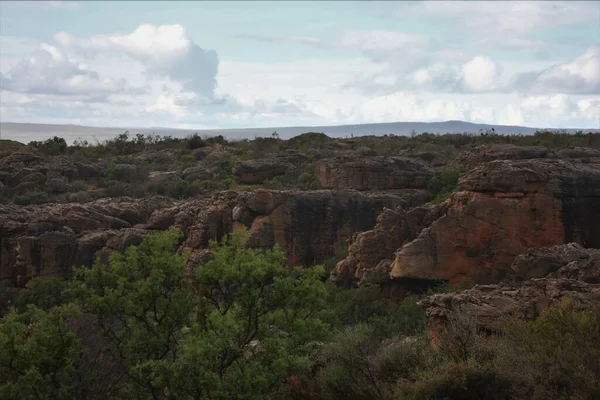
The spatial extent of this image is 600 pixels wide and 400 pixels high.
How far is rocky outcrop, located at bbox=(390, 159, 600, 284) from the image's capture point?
99.7 feet

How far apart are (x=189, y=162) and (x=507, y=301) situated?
50.2m

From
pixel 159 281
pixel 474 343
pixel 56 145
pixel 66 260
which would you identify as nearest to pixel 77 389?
pixel 159 281

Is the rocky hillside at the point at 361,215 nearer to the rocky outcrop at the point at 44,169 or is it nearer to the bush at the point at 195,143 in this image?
the rocky outcrop at the point at 44,169

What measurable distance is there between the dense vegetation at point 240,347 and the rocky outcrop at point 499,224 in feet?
30.9

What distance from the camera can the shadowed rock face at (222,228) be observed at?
1478 inches

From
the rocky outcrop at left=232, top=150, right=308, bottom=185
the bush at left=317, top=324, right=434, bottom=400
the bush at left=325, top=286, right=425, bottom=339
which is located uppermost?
the rocky outcrop at left=232, top=150, right=308, bottom=185

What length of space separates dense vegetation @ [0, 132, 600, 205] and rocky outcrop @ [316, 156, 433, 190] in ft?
3.17

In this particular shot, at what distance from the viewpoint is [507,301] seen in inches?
882

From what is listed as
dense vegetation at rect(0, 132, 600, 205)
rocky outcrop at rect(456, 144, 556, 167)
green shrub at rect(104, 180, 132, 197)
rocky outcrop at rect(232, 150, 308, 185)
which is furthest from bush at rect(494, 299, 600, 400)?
green shrub at rect(104, 180, 132, 197)

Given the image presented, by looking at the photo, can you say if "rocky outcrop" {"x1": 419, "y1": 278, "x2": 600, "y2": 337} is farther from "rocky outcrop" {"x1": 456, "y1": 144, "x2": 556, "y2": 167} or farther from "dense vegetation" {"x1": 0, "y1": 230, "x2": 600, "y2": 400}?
"rocky outcrop" {"x1": 456, "y1": 144, "x2": 556, "y2": 167}

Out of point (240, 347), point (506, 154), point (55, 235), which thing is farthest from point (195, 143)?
point (240, 347)

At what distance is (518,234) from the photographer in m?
30.7

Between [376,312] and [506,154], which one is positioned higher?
[506,154]

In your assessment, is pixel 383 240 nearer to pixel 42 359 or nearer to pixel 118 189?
pixel 42 359
